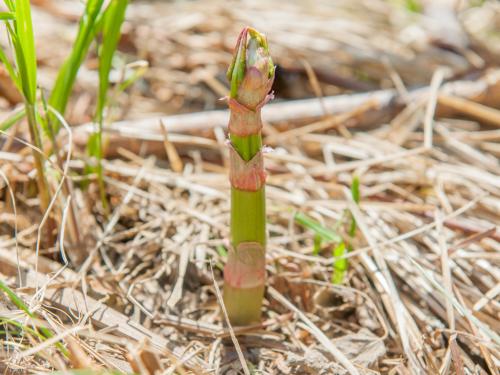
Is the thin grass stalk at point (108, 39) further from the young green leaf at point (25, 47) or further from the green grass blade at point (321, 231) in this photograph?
the green grass blade at point (321, 231)

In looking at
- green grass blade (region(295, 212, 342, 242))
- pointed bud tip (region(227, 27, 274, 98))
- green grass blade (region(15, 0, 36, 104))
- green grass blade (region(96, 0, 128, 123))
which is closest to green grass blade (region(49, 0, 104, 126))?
green grass blade (region(96, 0, 128, 123))

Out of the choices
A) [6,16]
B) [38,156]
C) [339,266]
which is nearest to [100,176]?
[38,156]

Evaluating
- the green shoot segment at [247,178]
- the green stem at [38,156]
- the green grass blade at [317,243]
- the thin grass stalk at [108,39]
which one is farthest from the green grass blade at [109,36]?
the green grass blade at [317,243]

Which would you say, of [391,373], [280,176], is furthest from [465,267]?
[280,176]

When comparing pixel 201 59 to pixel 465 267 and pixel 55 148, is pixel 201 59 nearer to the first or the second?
A: pixel 55 148

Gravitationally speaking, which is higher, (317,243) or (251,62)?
(251,62)

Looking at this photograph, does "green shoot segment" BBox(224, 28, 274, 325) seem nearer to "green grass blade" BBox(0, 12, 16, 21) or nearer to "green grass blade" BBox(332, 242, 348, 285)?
"green grass blade" BBox(332, 242, 348, 285)

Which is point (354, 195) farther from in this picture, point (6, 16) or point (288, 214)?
point (6, 16)
